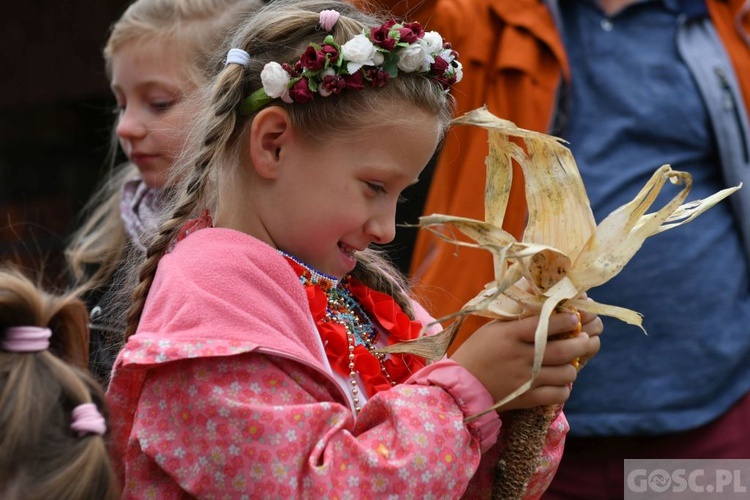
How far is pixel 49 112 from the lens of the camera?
5195 mm

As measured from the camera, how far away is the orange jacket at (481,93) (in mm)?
2551

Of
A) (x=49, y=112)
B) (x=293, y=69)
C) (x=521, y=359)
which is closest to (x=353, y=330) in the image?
(x=521, y=359)

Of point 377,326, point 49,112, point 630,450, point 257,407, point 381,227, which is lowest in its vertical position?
point 49,112

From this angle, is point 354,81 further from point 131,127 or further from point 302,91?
point 131,127

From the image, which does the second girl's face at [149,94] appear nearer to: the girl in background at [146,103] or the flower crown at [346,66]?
the girl in background at [146,103]

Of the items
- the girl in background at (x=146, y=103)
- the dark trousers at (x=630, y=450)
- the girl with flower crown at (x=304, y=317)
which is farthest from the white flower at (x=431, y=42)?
the dark trousers at (x=630, y=450)

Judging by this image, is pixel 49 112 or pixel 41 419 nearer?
pixel 41 419

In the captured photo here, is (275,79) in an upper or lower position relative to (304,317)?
upper

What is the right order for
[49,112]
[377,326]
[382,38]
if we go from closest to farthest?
[382,38] → [377,326] → [49,112]

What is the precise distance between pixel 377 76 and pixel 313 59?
0.32ft

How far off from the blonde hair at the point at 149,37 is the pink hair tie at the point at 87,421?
0.86m

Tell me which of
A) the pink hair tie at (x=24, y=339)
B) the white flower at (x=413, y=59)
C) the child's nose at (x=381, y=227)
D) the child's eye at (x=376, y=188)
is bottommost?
the pink hair tie at (x=24, y=339)

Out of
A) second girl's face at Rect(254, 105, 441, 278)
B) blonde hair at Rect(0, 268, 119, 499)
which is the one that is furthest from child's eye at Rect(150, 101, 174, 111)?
blonde hair at Rect(0, 268, 119, 499)

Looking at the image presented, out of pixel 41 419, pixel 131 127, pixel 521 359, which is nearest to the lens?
pixel 41 419
